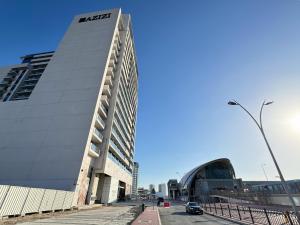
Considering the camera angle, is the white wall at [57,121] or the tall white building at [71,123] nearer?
the white wall at [57,121]

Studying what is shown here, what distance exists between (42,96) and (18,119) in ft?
20.8

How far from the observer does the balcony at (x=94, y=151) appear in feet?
103

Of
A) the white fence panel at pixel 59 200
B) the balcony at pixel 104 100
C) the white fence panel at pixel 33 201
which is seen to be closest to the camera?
the white fence panel at pixel 33 201

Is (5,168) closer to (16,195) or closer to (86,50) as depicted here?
(16,195)

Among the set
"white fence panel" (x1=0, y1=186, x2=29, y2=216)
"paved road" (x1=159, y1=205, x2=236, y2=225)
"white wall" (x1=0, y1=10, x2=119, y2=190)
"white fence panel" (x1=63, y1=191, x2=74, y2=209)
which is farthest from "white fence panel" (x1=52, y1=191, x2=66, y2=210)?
"paved road" (x1=159, y1=205, x2=236, y2=225)

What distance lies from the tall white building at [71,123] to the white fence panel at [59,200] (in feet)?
12.7

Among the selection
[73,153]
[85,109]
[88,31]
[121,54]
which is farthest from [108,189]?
[88,31]

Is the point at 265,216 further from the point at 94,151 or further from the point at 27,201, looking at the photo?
the point at 94,151

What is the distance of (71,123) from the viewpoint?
32.0 metres

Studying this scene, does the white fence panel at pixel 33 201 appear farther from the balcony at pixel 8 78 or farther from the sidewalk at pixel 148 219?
the balcony at pixel 8 78

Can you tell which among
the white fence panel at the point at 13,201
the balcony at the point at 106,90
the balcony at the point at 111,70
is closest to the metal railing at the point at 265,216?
the white fence panel at the point at 13,201

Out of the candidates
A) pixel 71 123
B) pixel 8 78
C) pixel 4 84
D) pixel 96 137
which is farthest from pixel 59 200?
pixel 8 78

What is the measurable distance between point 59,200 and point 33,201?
456 centimetres

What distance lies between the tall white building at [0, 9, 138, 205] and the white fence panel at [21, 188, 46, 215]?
26.8 ft
